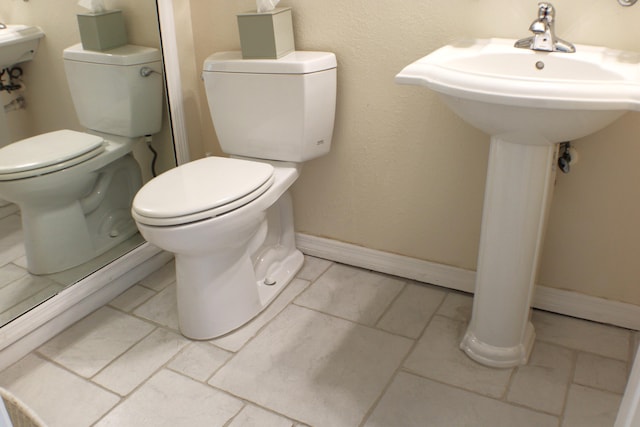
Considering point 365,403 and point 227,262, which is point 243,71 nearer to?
point 227,262

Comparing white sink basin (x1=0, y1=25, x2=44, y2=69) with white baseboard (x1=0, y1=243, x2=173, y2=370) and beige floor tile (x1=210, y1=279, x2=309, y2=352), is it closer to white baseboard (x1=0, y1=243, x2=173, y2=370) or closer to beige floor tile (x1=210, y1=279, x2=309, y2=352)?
white baseboard (x1=0, y1=243, x2=173, y2=370)

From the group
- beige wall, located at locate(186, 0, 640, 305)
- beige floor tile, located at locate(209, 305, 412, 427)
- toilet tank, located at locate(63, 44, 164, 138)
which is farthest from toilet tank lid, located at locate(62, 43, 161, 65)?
beige floor tile, located at locate(209, 305, 412, 427)

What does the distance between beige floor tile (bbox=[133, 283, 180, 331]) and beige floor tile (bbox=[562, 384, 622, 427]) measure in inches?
48.0

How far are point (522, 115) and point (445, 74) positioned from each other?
202 millimetres

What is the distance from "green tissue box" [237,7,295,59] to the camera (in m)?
1.86

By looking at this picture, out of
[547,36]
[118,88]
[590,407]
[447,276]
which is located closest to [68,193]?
[118,88]

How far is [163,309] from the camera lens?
203 centimetres

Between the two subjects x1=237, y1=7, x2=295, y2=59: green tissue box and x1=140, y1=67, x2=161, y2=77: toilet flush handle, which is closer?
x1=237, y1=7, x2=295, y2=59: green tissue box

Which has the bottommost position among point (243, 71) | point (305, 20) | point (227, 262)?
point (227, 262)

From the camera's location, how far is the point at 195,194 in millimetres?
1677

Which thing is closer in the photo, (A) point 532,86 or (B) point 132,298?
(A) point 532,86

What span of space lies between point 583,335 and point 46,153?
180 centimetres

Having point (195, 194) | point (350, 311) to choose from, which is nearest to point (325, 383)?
point (350, 311)

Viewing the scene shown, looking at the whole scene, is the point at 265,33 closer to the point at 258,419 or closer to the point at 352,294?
the point at 352,294
